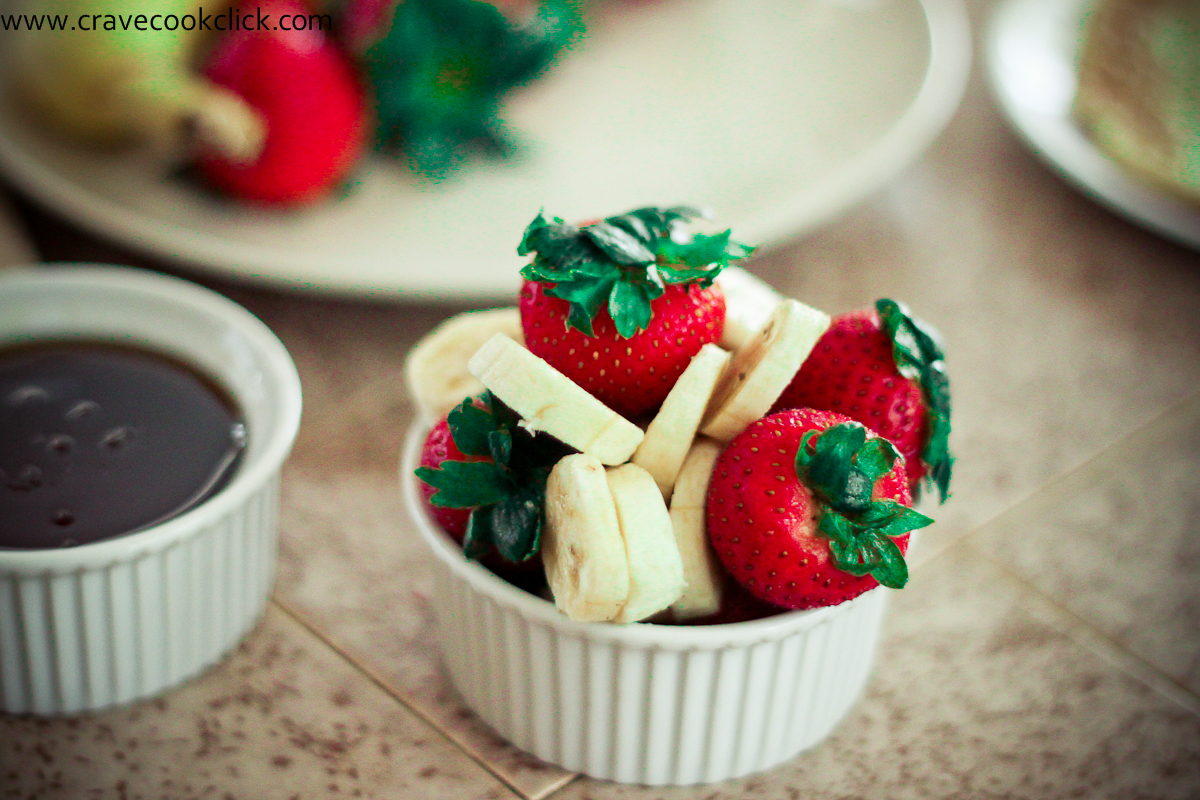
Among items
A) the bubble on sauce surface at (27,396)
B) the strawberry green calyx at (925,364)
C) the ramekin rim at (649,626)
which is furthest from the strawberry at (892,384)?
the bubble on sauce surface at (27,396)

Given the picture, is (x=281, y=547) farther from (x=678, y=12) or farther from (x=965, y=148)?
(x=965, y=148)

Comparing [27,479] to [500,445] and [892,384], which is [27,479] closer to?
[500,445]

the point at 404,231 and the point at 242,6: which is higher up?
the point at 242,6

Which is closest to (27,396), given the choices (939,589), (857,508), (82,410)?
(82,410)

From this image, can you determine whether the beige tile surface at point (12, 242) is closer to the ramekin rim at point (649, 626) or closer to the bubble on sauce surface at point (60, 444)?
the bubble on sauce surface at point (60, 444)

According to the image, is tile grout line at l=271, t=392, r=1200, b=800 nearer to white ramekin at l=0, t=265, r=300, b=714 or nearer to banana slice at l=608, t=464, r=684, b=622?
white ramekin at l=0, t=265, r=300, b=714

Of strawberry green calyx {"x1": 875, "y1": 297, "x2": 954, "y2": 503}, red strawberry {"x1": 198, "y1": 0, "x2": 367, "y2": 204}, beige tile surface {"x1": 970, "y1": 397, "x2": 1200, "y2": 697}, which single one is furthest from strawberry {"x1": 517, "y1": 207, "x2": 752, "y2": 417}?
red strawberry {"x1": 198, "y1": 0, "x2": 367, "y2": 204}

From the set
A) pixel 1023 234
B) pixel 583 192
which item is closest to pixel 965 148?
pixel 1023 234
